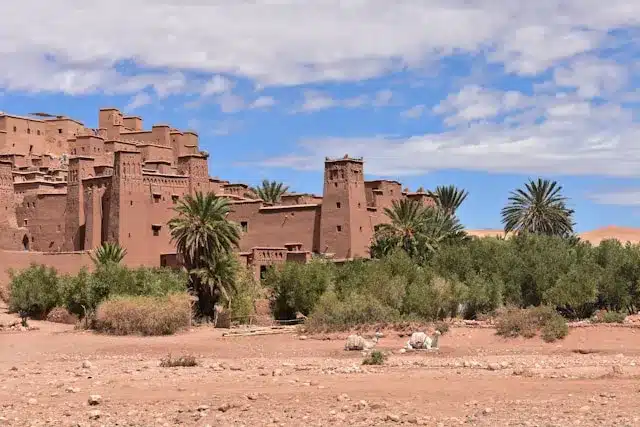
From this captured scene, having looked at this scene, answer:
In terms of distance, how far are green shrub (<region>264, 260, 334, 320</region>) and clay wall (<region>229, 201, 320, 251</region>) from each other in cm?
862

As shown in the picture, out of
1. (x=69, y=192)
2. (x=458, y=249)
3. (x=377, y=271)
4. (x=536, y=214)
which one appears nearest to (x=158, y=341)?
(x=377, y=271)

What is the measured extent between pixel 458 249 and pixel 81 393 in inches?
885

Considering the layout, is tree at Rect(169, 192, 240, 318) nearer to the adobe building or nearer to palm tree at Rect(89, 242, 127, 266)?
palm tree at Rect(89, 242, 127, 266)

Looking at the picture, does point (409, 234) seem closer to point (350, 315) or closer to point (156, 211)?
point (350, 315)

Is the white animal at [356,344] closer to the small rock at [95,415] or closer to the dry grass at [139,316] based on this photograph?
the dry grass at [139,316]

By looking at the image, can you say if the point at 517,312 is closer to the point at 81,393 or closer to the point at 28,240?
the point at 81,393

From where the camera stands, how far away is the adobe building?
145 feet

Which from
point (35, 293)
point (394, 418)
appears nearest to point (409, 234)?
point (35, 293)

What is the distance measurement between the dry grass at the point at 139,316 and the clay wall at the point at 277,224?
14477 millimetres

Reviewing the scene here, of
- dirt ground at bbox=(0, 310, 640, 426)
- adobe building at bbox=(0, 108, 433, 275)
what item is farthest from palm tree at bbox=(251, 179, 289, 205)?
dirt ground at bbox=(0, 310, 640, 426)

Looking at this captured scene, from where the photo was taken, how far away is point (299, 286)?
114 ft

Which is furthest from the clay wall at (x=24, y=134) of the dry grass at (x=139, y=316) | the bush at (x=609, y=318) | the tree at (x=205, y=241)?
the bush at (x=609, y=318)

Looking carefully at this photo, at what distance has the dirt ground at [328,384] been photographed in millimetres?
14156

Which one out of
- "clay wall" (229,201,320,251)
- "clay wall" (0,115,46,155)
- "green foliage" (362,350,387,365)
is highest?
"clay wall" (0,115,46,155)
